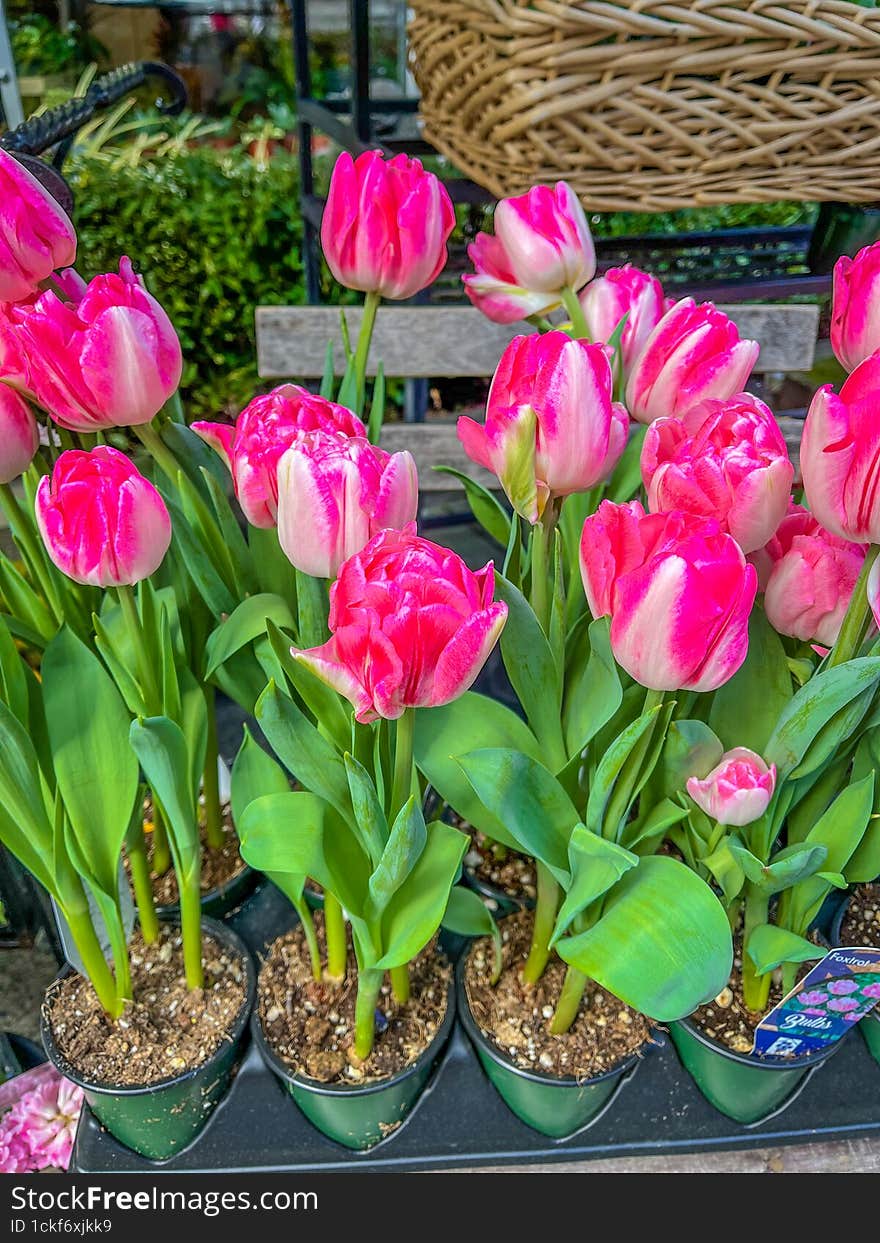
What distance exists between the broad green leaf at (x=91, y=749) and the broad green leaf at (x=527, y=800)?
198 mm

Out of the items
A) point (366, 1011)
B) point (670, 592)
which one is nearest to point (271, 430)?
point (670, 592)

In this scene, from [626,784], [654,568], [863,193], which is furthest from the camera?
[863,193]

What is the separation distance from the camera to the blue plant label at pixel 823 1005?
1.40 ft

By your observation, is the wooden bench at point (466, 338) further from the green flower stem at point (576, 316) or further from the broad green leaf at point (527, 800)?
the broad green leaf at point (527, 800)

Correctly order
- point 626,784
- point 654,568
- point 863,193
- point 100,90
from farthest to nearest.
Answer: point 863,193 < point 100,90 < point 626,784 < point 654,568

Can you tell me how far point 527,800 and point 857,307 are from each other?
0.85 feet

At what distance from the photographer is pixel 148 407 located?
401 mm

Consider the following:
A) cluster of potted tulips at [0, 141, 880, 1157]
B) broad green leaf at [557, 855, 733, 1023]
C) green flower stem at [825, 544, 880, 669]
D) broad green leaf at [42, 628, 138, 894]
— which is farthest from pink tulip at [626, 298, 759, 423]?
broad green leaf at [42, 628, 138, 894]

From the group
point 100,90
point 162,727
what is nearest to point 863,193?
point 100,90

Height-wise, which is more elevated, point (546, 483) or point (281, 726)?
point (546, 483)

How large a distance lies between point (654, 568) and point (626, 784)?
14 cm

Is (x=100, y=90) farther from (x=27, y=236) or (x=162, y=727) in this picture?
(x=162, y=727)
